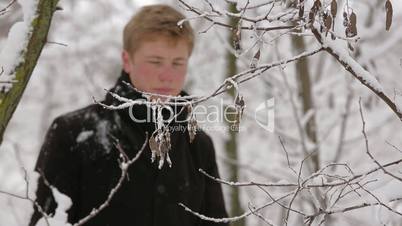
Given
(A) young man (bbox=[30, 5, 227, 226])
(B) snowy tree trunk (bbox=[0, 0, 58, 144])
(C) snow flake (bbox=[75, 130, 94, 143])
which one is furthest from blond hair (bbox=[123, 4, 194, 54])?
(B) snowy tree trunk (bbox=[0, 0, 58, 144])

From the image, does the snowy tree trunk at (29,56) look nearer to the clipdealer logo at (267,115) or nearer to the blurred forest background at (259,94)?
the blurred forest background at (259,94)

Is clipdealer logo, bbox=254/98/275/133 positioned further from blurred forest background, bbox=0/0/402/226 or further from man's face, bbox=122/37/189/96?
man's face, bbox=122/37/189/96

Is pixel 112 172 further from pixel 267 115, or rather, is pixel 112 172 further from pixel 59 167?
pixel 267 115

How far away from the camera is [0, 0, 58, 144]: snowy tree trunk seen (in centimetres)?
174

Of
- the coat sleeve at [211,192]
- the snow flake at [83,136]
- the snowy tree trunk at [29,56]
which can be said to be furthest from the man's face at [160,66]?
the snowy tree trunk at [29,56]

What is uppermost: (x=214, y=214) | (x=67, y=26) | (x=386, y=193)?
(x=67, y=26)

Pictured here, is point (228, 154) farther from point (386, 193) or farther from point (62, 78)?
point (62, 78)

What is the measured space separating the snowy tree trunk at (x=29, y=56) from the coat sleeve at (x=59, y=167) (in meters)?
0.85

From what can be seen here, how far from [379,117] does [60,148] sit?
12.4 feet

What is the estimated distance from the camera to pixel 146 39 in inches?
106

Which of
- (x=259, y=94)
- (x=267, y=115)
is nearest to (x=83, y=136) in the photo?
(x=267, y=115)

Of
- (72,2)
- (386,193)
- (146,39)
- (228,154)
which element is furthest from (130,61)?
(72,2)

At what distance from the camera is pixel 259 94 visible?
10125 millimetres

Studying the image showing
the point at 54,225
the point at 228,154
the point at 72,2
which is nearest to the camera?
the point at 54,225
